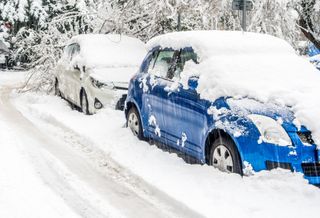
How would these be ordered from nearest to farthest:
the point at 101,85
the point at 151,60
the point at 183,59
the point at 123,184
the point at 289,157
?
the point at 289,157 < the point at 123,184 < the point at 183,59 < the point at 151,60 < the point at 101,85

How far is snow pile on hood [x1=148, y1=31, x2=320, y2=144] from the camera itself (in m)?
6.06

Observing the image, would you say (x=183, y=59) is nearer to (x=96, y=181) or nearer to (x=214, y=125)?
(x=214, y=125)

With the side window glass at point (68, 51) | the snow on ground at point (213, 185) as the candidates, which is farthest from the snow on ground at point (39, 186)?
the side window glass at point (68, 51)

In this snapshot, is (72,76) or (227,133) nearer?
(227,133)

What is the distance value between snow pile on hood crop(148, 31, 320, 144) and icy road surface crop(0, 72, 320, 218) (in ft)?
2.86

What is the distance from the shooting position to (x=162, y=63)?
317 inches

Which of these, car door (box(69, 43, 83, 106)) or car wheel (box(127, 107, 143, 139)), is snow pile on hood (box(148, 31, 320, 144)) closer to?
car wheel (box(127, 107, 143, 139))

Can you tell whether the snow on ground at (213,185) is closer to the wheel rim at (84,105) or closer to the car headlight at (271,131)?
the car headlight at (271,131)

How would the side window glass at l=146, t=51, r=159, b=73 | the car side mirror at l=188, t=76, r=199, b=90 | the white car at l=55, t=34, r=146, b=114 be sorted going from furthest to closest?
1. the white car at l=55, t=34, r=146, b=114
2. the side window glass at l=146, t=51, r=159, b=73
3. the car side mirror at l=188, t=76, r=199, b=90

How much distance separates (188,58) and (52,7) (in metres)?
24.0

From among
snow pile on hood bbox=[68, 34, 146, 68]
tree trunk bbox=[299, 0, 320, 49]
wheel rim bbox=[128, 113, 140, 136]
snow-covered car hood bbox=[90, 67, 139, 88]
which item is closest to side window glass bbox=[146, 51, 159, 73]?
wheel rim bbox=[128, 113, 140, 136]

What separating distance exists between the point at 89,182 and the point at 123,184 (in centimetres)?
43

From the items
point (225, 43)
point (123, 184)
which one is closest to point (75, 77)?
point (225, 43)

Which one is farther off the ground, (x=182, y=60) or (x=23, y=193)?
(x=182, y=60)
